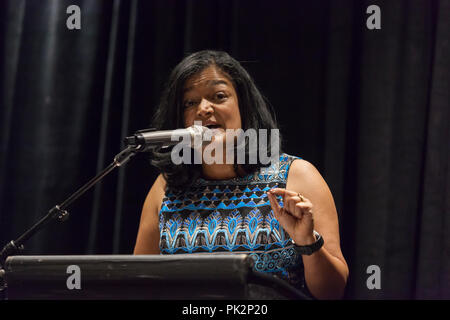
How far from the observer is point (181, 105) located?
1895 mm

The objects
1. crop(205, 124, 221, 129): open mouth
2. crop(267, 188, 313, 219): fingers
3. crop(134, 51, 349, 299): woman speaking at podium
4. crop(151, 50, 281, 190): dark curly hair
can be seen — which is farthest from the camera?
crop(151, 50, 281, 190): dark curly hair

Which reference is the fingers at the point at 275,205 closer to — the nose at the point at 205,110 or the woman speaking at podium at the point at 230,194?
the woman speaking at podium at the point at 230,194

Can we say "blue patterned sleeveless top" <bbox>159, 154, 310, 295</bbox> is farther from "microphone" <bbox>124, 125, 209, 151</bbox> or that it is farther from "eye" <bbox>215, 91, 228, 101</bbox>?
"microphone" <bbox>124, 125, 209, 151</bbox>

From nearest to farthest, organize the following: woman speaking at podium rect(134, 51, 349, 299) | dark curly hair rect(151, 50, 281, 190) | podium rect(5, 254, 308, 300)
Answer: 1. podium rect(5, 254, 308, 300)
2. woman speaking at podium rect(134, 51, 349, 299)
3. dark curly hair rect(151, 50, 281, 190)

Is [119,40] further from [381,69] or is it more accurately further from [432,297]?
[432,297]

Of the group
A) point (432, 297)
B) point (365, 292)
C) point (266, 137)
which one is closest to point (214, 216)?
point (266, 137)

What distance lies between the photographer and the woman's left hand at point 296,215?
126 centimetres

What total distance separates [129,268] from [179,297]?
0.12 meters

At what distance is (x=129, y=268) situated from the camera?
1.02 m

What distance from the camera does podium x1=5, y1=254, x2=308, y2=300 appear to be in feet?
3.12

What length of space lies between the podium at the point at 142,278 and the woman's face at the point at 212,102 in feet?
2.66

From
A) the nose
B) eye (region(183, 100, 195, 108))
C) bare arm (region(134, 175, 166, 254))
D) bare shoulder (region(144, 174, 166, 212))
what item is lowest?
bare arm (region(134, 175, 166, 254))

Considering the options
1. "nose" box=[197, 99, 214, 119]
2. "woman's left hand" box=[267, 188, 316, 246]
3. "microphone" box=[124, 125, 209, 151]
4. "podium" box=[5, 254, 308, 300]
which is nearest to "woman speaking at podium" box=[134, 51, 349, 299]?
"nose" box=[197, 99, 214, 119]

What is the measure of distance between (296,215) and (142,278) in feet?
1.47
